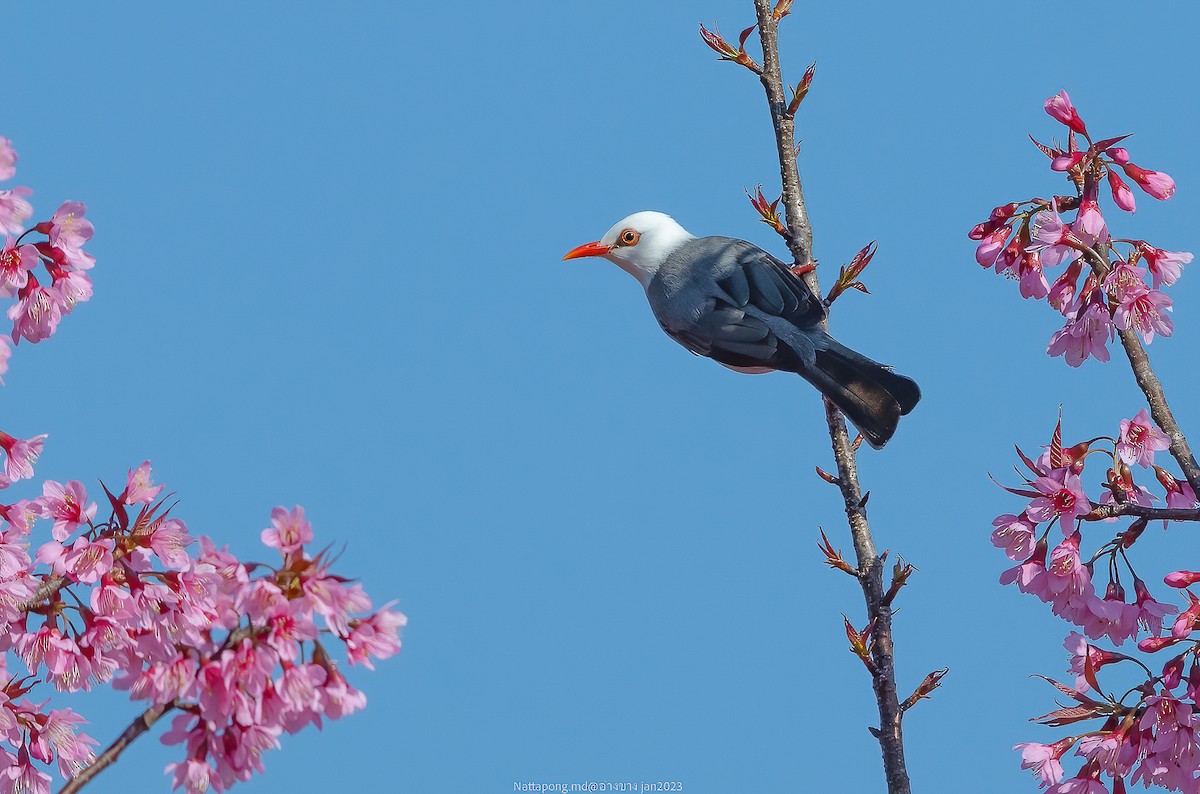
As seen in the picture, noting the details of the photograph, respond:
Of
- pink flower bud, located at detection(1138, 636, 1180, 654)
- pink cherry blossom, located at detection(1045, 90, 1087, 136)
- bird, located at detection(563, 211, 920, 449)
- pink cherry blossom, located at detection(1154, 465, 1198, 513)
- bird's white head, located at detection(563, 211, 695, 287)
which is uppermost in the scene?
bird's white head, located at detection(563, 211, 695, 287)

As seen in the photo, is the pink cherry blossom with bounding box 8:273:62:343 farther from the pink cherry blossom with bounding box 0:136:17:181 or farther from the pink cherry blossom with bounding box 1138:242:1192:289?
the pink cherry blossom with bounding box 1138:242:1192:289

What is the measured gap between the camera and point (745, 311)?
24.5 feet

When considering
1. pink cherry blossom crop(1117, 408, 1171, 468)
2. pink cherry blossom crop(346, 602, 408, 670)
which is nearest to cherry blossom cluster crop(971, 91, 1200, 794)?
pink cherry blossom crop(1117, 408, 1171, 468)

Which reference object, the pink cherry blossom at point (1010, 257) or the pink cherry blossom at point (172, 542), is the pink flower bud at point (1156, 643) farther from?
the pink cherry blossom at point (172, 542)

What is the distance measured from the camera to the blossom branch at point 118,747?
3.26m

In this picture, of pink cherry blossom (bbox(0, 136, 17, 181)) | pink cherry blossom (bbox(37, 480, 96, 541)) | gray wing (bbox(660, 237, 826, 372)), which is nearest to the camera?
pink cherry blossom (bbox(37, 480, 96, 541))

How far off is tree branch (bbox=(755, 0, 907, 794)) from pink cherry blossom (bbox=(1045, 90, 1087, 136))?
1.42 metres

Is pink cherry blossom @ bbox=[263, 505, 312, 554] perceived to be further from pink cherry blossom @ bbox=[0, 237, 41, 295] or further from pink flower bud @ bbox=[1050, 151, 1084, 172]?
pink flower bud @ bbox=[1050, 151, 1084, 172]

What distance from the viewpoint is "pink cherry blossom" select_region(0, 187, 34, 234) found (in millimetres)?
4621

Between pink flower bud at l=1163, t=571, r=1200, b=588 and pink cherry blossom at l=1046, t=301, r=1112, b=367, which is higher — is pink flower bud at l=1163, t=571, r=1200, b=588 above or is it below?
below

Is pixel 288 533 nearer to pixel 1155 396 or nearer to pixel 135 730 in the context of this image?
pixel 135 730

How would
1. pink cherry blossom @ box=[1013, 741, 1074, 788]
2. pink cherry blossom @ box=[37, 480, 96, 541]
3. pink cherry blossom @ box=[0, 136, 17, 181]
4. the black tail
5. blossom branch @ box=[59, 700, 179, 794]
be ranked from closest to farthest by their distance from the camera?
1. blossom branch @ box=[59, 700, 179, 794]
2. pink cherry blossom @ box=[37, 480, 96, 541]
3. pink cherry blossom @ box=[0, 136, 17, 181]
4. pink cherry blossom @ box=[1013, 741, 1074, 788]
5. the black tail

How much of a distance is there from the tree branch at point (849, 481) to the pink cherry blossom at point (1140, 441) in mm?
1132

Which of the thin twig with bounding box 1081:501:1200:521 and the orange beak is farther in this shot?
the orange beak
